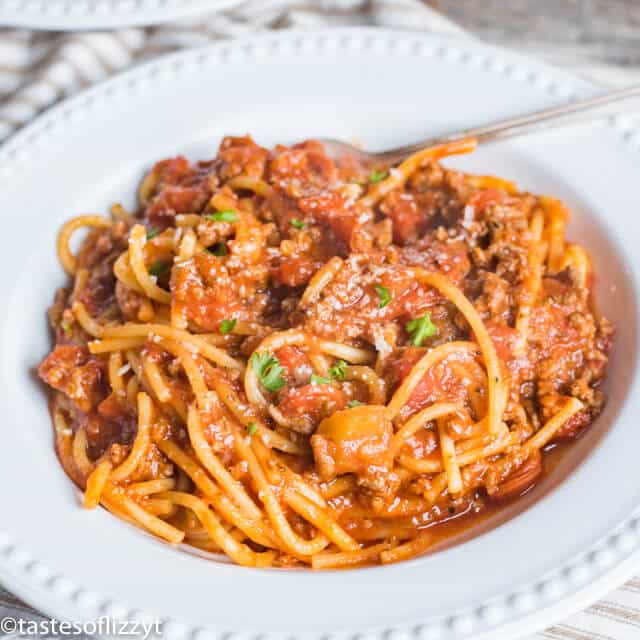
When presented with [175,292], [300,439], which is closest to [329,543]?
[300,439]

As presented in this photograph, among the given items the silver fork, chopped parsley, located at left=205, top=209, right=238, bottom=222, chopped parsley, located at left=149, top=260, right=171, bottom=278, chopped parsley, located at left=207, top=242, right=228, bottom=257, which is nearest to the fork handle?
the silver fork

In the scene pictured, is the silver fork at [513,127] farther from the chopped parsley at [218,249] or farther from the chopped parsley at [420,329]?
the chopped parsley at [420,329]

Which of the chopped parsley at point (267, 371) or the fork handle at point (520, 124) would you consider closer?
the chopped parsley at point (267, 371)

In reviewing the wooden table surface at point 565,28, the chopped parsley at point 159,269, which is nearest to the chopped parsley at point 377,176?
the chopped parsley at point 159,269

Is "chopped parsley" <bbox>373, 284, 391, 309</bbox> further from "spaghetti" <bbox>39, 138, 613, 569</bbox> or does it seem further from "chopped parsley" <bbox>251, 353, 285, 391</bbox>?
"chopped parsley" <bbox>251, 353, 285, 391</bbox>

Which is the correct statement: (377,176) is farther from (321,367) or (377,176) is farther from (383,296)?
(321,367)

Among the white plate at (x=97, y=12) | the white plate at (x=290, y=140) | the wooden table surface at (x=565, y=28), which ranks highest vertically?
the white plate at (x=97, y=12)
